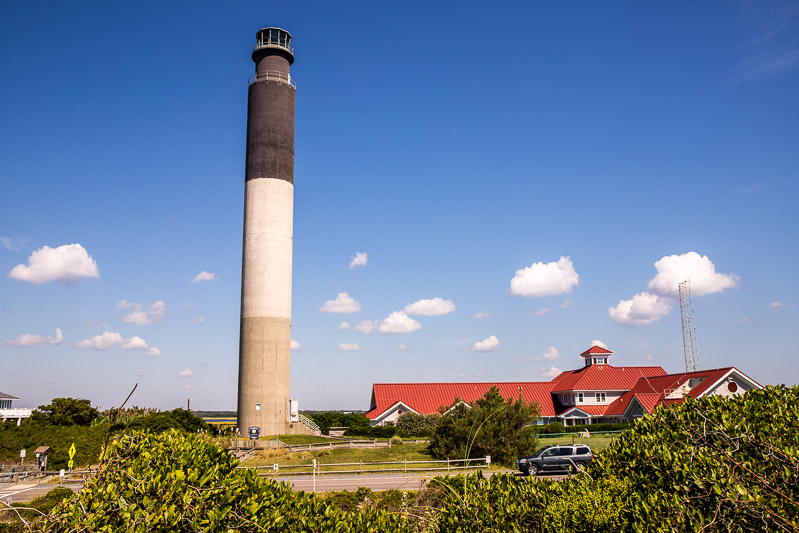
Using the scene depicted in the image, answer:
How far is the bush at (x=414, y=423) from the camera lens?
191ft

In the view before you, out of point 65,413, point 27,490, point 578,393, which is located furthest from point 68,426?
point 578,393

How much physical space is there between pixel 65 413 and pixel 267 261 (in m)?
21.6

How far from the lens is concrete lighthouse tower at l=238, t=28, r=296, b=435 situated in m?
50.7

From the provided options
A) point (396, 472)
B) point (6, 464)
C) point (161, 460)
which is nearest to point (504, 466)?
point (396, 472)

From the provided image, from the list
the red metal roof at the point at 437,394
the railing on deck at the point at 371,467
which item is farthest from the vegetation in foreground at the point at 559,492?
the red metal roof at the point at 437,394

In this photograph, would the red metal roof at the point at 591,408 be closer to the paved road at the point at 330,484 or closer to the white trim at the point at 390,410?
the white trim at the point at 390,410

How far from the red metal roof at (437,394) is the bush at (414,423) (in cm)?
372

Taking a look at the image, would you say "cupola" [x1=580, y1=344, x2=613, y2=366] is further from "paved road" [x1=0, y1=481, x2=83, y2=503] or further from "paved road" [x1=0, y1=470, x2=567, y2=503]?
"paved road" [x1=0, y1=481, x2=83, y2=503]

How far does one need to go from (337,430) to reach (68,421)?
24716 millimetres

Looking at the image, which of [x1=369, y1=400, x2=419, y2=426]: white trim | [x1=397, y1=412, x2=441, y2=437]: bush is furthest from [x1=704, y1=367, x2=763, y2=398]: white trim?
[x1=369, y1=400, x2=419, y2=426]: white trim

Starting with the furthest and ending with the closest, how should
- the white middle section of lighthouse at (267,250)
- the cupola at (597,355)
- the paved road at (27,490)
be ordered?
1. the cupola at (597,355)
2. the white middle section of lighthouse at (267,250)
3. the paved road at (27,490)

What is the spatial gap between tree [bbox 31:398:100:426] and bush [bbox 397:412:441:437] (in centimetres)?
2973

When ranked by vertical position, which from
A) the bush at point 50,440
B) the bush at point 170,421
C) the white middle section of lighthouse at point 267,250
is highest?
the white middle section of lighthouse at point 267,250

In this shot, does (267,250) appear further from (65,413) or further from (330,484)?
(330,484)
